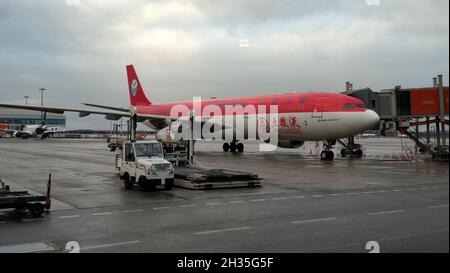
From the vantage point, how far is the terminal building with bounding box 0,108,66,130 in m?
86.5

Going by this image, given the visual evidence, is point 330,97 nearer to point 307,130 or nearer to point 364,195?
point 307,130

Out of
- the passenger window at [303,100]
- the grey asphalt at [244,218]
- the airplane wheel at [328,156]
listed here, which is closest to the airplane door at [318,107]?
the passenger window at [303,100]

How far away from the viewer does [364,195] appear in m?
13.7

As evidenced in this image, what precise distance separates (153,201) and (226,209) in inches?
104

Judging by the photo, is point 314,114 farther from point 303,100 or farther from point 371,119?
point 371,119

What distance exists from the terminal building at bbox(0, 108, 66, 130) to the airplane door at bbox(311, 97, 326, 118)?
68326mm

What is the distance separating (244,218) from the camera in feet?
33.2

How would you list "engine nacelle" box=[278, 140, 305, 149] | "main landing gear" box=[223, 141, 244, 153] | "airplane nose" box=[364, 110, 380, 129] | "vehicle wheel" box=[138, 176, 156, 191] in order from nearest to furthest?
"vehicle wheel" box=[138, 176, 156, 191] < "airplane nose" box=[364, 110, 380, 129] < "engine nacelle" box=[278, 140, 305, 149] < "main landing gear" box=[223, 141, 244, 153]

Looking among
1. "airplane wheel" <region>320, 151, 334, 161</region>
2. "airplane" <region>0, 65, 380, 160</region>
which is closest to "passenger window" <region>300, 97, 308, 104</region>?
"airplane" <region>0, 65, 380, 160</region>

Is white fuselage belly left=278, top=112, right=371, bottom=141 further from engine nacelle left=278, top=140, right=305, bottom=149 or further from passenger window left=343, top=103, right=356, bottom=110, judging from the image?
engine nacelle left=278, top=140, right=305, bottom=149

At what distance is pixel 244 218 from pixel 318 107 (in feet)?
70.5

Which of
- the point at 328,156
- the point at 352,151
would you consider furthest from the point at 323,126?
the point at 352,151
